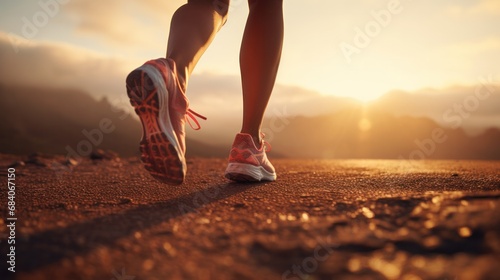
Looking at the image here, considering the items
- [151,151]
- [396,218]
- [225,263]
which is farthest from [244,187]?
[225,263]

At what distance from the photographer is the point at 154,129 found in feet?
4.83

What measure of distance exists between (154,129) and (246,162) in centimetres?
56


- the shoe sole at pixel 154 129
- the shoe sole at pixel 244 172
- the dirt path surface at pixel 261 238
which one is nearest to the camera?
the dirt path surface at pixel 261 238

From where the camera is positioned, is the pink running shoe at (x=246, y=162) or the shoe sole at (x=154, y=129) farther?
the pink running shoe at (x=246, y=162)

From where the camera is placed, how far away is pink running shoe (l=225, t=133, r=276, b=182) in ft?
6.11

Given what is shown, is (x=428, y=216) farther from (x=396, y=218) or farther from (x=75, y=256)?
(x=75, y=256)

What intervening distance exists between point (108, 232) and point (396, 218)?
27.7 inches

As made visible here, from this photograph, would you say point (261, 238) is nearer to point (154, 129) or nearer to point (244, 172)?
point (154, 129)

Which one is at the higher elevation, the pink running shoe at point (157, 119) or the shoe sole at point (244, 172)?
the pink running shoe at point (157, 119)

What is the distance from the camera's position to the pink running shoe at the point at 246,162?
186cm

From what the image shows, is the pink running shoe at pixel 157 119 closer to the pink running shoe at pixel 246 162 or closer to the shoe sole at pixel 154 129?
the shoe sole at pixel 154 129

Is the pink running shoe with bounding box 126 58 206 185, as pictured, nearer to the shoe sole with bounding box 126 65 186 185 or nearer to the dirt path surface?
the shoe sole with bounding box 126 65 186 185

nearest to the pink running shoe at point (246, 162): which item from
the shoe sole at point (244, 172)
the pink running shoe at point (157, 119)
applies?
the shoe sole at point (244, 172)

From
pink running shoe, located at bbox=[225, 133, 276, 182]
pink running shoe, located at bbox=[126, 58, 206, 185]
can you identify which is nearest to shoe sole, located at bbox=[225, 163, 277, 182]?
pink running shoe, located at bbox=[225, 133, 276, 182]
